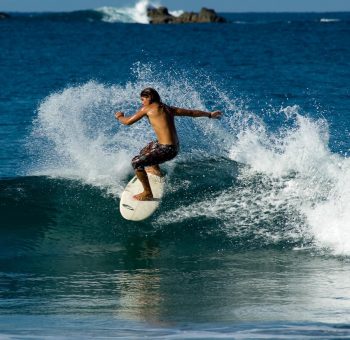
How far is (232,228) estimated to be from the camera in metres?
12.0

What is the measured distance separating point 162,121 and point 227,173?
9.48 feet

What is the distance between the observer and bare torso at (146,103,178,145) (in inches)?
436

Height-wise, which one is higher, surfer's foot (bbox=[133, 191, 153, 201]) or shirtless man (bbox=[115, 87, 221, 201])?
shirtless man (bbox=[115, 87, 221, 201])

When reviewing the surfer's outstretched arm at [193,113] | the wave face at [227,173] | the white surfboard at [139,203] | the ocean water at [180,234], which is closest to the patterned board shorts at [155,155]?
the surfer's outstretched arm at [193,113]

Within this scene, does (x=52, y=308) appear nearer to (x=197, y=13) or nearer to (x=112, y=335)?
(x=112, y=335)

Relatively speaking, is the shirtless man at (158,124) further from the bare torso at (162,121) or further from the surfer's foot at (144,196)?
the surfer's foot at (144,196)

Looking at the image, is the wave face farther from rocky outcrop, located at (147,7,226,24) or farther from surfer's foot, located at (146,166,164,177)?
rocky outcrop, located at (147,7,226,24)

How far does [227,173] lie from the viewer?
541 inches

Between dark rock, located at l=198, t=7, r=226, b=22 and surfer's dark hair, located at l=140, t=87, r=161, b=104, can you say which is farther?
dark rock, located at l=198, t=7, r=226, b=22

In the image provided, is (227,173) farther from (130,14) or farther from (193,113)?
(130,14)

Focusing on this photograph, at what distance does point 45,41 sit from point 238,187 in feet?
169

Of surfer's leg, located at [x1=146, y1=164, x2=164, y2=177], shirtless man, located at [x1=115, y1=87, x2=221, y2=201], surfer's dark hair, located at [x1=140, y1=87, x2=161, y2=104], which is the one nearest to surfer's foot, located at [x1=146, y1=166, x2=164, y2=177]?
surfer's leg, located at [x1=146, y1=164, x2=164, y2=177]

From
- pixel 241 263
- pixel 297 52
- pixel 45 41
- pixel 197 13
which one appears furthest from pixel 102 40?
pixel 241 263

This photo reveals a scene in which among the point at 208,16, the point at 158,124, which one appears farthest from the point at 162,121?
the point at 208,16
